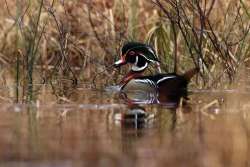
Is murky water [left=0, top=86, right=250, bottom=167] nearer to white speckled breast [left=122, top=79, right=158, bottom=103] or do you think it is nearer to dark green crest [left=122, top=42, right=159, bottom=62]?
white speckled breast [left=122, top=79, right=158, bottom=103]

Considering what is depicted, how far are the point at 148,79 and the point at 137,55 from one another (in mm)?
860

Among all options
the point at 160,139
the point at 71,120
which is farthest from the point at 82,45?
the point at 160,139

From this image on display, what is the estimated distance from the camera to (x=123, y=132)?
7531mm

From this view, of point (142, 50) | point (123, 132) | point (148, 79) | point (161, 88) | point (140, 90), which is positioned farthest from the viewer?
point (142, 50)

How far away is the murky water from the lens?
6302mm

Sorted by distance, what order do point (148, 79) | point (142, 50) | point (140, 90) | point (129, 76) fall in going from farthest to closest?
point (142, 50) < point (129, 76) < point (140, 90) < point (148, 79)

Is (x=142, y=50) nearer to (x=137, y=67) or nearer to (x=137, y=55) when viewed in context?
(x=137, y=55)

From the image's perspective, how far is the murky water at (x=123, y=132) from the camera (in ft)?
20.7

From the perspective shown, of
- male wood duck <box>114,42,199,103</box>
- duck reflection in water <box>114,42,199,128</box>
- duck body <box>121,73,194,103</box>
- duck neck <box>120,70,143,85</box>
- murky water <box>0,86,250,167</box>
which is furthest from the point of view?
duck neck <box>120,70,143,85</box>

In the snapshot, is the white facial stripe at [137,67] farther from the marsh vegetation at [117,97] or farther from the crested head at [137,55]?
the marsh vegetation at [117,97]

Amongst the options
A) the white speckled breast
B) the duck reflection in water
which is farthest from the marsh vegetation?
the white speckled breast

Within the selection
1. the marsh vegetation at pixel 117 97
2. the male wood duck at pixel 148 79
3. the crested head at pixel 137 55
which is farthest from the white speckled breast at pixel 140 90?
the crested head at pixel 137 55

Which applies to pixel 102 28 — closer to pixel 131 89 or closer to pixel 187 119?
pixel 131 89

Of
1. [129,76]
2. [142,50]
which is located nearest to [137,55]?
[142,50]
